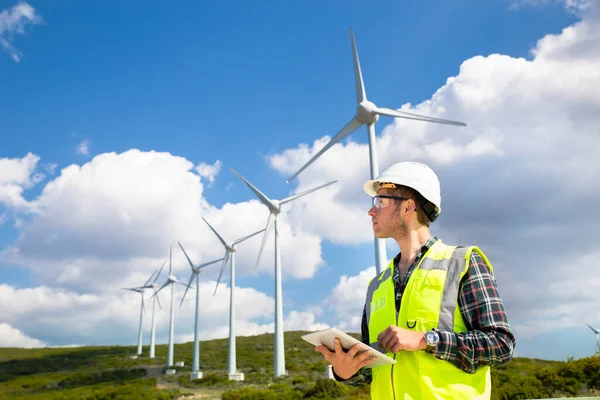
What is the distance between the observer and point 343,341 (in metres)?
3.25

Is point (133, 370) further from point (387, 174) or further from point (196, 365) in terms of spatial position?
point (387, 174)

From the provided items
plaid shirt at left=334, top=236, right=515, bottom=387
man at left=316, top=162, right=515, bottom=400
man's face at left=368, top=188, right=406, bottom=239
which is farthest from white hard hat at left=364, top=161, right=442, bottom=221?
plaid shirt at left=334, top=236, right=515, bottom=387

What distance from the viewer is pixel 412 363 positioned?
315cm

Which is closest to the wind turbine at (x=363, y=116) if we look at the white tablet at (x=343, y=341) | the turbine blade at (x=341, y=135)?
the turbine blade at (x=341, y=135)

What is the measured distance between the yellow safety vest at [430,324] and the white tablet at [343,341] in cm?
11

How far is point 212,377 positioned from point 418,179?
48118 mm

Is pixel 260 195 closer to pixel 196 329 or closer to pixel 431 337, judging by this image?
pixel 196 329

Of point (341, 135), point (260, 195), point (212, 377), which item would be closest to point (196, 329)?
point (212, 377)

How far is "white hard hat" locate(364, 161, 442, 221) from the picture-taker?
144 inches

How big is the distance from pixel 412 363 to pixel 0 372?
8524cm

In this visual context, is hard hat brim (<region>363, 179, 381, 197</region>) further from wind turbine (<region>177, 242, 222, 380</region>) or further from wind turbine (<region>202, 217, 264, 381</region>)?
wind turbine (<region>177, 242, 222, 380</region>)

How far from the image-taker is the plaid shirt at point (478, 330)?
3008mm

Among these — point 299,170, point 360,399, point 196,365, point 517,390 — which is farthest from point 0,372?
point 517,390

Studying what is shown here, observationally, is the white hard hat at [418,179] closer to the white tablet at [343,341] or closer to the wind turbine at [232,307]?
the white tablet at [343,341]
